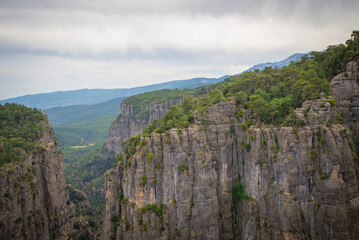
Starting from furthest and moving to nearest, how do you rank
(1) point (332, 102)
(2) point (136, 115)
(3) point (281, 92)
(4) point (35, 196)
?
(2) point (136, 115), (4) point (35, 196), (3) point (281, 92), (1) point (332, 102)

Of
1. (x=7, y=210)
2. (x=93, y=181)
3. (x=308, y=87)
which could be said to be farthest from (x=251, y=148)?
(x=93, y=181)

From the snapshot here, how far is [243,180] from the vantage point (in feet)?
143

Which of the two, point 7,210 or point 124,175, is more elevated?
point 124,175

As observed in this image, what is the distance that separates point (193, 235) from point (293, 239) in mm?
15845

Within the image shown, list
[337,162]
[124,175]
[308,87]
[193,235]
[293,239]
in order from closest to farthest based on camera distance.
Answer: [337,162], [293,239], [308,87], [193,235], [124,175]

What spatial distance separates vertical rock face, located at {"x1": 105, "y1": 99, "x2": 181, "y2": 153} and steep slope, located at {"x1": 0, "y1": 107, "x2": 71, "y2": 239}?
62514mm

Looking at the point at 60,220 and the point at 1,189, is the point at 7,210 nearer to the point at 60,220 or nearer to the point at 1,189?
the point at 1,189

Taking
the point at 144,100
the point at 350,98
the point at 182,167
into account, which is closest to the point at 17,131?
the point at 182,167

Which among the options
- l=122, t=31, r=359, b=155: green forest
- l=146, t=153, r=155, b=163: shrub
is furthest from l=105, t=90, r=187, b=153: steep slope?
l=146, t=153, r=155, b=163: shrub

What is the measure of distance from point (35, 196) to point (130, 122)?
85.5 m

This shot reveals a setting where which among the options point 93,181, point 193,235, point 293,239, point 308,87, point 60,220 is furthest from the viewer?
point 93,181

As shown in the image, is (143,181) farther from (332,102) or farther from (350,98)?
(350,98)

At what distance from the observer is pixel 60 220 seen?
59.4m

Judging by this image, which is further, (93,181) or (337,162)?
(93,181)
